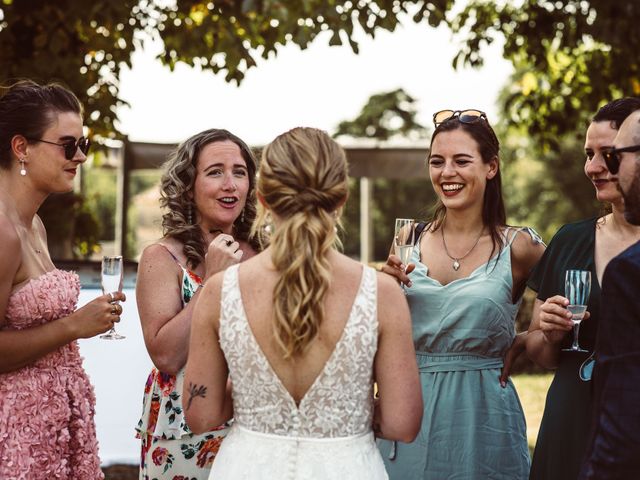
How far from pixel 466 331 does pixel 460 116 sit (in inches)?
39.4

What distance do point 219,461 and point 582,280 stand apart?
1.52 meters

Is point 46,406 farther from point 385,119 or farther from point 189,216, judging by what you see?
point 385,119

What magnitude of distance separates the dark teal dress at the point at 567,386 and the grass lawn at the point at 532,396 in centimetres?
560

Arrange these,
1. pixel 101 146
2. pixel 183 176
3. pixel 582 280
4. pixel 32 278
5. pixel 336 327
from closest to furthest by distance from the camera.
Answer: pixel 336 327
pixel 582 280
pixel 32 278
pixel 183 176
pixel 101 146

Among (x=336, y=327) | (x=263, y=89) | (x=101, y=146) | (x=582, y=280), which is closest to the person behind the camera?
(x=336, y=327)

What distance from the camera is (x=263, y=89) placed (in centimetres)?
2966

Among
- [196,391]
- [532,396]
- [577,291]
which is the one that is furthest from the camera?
[532,396]

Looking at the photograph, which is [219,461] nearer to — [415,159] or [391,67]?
[415,159]

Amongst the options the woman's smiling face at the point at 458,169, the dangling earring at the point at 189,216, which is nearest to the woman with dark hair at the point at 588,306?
the woman's smiling face at the point at 458,169

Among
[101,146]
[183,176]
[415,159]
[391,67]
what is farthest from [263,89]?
[183,176]

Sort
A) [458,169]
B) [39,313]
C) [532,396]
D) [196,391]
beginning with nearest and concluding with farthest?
1. [196,391]
2. [39,313]
3. [458,169]
4. [532,396]

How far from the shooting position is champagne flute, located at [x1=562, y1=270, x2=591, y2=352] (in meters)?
3.32

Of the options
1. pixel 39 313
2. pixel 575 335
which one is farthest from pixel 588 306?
pixel 39 313

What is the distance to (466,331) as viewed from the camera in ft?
12.4
